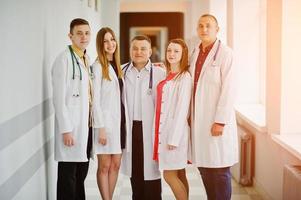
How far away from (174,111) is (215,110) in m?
0.27

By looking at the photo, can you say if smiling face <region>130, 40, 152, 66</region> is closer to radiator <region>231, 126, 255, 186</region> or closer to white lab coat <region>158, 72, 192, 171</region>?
white lab coat <region>158, 72, 192, 171</region>

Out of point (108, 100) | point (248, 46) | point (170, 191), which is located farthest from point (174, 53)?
point (248, 46)

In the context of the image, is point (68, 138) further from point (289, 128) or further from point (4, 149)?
point (289, 128)

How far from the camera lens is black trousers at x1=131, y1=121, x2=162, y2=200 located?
303 centimetres

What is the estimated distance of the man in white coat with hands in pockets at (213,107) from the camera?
107 inches

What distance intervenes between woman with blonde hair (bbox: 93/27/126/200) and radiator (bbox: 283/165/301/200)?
1141 millimetres

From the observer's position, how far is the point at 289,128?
323 cm

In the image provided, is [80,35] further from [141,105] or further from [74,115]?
[141,105]

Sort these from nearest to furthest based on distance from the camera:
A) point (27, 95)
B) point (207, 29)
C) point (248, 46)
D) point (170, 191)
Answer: point (27, 95) < point (207, 29) < point (170, 191) < point (248, 46)

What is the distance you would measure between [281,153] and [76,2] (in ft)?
8.11

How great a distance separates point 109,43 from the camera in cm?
288

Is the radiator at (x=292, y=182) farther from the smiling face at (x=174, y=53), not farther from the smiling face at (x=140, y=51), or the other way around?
the smiling face at (x=140, y=51)

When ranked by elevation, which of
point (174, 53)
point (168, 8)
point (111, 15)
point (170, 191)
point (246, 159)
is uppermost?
point (168, 8)

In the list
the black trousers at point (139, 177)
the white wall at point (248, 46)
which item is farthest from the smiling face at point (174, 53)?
the white wall at point (248, 46)
